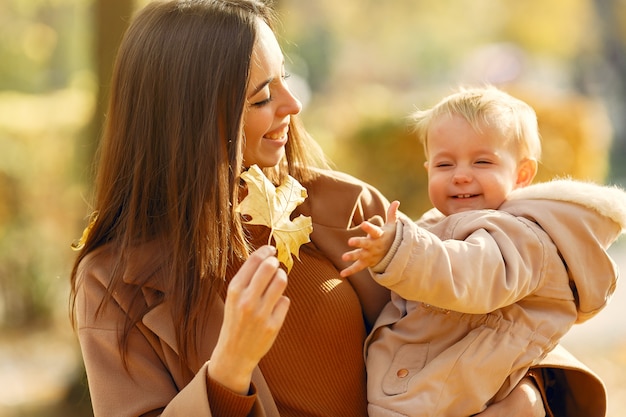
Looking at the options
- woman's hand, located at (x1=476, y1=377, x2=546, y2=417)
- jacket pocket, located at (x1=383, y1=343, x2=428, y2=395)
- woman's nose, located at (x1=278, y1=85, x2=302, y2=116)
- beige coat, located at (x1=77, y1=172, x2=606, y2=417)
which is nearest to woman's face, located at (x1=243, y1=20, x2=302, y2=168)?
woman's nose, located at (x1=278, y1=85, x2=302, y2=116)

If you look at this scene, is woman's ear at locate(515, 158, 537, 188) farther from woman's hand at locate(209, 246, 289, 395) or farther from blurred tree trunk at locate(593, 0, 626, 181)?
blurred tree trunk at locate(593, 0, 626, 181)

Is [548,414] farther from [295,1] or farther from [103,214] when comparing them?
[295,1]

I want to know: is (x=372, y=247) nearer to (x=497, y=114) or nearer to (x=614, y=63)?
(x=497, y=114)

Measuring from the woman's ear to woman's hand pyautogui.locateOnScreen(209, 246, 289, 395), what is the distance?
962 mm

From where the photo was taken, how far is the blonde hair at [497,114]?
2566mm

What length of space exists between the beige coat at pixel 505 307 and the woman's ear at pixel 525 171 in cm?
17

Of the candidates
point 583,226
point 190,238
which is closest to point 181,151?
point 190,238

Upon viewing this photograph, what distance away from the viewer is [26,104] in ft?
30.9

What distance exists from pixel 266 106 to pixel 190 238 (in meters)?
0.41

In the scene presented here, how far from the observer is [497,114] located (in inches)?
102

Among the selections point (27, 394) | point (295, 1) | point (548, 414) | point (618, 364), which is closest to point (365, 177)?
point (618, 364)

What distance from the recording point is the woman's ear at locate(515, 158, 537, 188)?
8.71ft

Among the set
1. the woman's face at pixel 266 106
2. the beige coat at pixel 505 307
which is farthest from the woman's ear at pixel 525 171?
the woman's face at pixel 266 106

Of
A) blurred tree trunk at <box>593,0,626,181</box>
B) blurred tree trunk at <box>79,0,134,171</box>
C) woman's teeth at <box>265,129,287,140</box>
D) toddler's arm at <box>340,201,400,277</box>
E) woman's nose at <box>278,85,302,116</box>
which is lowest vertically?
blurred tree trunk at <box>593,0,626,181</box>
